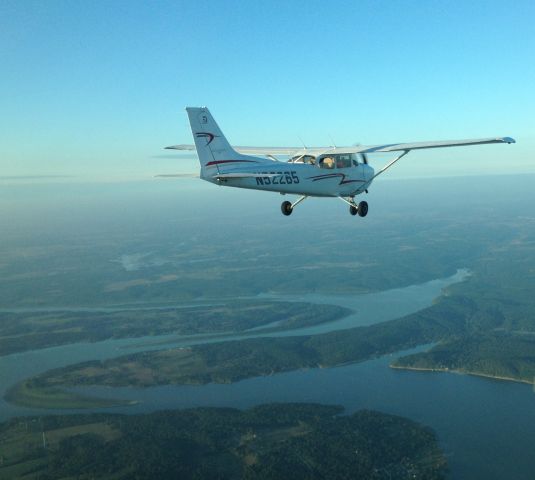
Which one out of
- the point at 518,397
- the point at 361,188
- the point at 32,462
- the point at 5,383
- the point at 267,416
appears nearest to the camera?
the point at 361,188

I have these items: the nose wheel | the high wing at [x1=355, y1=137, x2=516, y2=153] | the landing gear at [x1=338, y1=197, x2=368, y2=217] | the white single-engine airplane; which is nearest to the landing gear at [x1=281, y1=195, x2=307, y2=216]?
the white single-engine airplane

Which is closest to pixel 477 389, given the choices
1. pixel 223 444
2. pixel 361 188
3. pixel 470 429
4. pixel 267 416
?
pixel 470 429

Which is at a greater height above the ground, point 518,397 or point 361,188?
point 361,188

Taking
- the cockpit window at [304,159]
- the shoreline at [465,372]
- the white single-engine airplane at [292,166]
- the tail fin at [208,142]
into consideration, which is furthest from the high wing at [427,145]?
the shoreline at [465,372]

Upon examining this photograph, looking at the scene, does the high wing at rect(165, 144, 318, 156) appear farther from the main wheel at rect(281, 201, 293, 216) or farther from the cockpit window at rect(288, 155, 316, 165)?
the main wheel at rect(281, 201, 293, 216)

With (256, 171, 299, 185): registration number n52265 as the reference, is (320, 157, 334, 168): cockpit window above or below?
above

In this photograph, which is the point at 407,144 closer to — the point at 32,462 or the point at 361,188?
the point at 361,188
